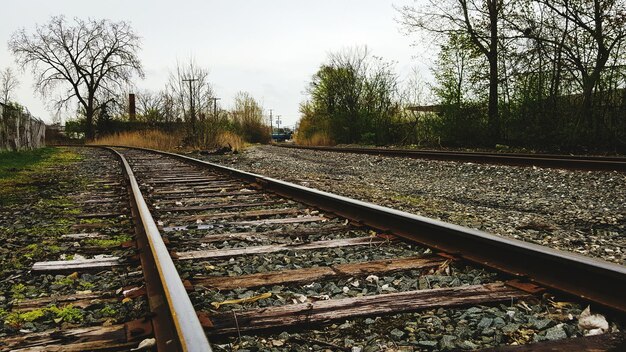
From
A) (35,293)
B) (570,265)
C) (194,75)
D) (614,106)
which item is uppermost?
(194,75)

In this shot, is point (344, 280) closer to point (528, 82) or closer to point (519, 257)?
point (519, 257)

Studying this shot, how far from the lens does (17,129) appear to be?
1664 centimetres

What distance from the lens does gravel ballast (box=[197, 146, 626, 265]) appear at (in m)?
3.55

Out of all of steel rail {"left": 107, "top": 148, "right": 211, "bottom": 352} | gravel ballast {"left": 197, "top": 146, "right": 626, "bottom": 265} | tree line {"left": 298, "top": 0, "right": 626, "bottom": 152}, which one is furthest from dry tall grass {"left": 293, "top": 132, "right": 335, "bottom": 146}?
steel rail {"left": 107, "top": 148, "right": 211, "bottom": 352}

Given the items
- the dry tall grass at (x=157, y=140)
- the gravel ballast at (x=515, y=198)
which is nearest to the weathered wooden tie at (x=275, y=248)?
the gravel ballast at (x=515, y=198)

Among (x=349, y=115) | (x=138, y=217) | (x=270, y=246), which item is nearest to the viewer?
(x=270, y=246)

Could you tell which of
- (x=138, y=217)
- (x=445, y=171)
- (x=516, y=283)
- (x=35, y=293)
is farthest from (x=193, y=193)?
(x=445, y=171)

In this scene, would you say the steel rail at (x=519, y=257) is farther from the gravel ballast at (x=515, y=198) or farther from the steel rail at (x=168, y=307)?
the steel rail at (x=168, y=307)

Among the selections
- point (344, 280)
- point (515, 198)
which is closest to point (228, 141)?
point (515, 198)

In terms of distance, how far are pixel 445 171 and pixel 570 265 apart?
6.97 m

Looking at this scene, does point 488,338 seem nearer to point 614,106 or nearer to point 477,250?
point 477,250

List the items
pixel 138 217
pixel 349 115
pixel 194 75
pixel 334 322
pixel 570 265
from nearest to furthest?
1. pixel 334 322
2. pixel 570 265
3. pixel 138 217
4. pixel 194 75
5. pixel 349 115

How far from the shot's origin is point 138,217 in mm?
3846

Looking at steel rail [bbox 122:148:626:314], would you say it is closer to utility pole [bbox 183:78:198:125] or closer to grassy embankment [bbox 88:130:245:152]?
grassy embankment [bbox 88:130:245:152]
